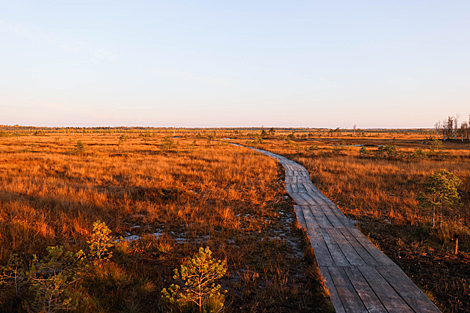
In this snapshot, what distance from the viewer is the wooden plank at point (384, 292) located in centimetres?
311

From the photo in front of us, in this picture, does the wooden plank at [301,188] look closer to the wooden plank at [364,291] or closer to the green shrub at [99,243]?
the wooden plank at [364,291]

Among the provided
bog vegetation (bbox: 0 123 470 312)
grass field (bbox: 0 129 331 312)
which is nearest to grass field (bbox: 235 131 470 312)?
bog vegetation (bbox: 0 123 470 312)

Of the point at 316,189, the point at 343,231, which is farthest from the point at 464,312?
the point at 316,189

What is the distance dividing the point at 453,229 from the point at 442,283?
2.91m

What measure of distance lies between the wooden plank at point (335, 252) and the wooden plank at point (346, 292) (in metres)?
0.26

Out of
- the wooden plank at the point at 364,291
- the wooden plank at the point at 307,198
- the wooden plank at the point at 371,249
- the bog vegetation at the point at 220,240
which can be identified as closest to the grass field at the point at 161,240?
the bog vegetation at the point at 220,240

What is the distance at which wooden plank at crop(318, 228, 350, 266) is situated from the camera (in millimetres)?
4372

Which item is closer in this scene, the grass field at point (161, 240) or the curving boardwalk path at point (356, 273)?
the curving boardwalk path at point (356, 273)

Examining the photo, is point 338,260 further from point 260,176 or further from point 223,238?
point 260,176

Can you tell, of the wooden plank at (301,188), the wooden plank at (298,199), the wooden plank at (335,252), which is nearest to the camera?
the wooden plank at (335,252)

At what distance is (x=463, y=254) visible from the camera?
4.81 meters

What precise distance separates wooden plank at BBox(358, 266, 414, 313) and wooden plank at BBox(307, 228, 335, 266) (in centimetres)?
59

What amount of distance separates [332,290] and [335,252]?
142 cm

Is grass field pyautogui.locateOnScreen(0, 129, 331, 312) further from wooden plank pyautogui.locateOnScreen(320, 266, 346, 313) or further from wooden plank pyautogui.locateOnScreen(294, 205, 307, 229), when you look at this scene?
wooden plank pyautogui.locateOnScreen(294, 205, 307, 229)
